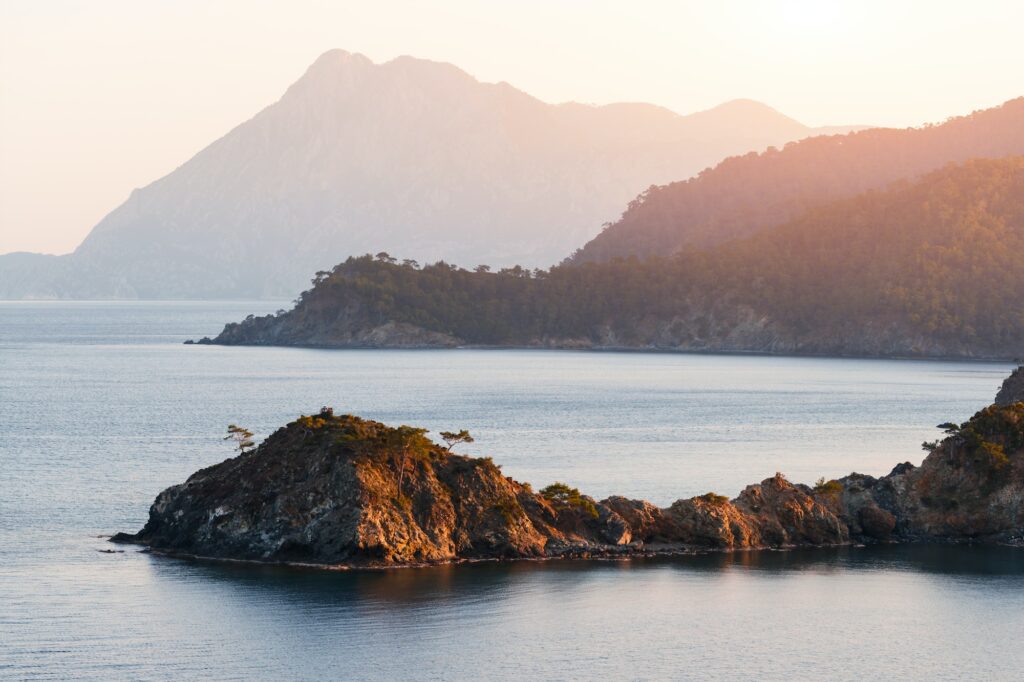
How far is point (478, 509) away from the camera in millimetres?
53469

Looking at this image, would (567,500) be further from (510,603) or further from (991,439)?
(991,439)

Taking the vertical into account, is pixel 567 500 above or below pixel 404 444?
below

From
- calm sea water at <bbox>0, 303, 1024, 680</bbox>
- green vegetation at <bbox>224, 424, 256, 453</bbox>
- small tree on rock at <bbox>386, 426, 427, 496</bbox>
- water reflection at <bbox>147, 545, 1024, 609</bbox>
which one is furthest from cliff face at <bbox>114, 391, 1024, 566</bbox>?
green vegetation at <bbox>224, 424, 256, 453</bbox>

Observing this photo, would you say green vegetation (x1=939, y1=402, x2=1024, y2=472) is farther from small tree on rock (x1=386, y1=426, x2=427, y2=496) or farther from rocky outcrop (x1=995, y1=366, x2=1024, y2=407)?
rocky outcrop (x1=995, y1=366, x2=1024, y2=407)

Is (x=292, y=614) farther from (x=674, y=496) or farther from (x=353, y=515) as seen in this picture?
(x=674, y=496)

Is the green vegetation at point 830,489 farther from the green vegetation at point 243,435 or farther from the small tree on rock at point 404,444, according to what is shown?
the green vegetation at point 243,435

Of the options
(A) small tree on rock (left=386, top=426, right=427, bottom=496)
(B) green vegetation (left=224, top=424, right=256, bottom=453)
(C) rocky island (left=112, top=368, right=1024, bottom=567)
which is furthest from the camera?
(B) green vegetation (left=224, top=424, right=256, bottom=453)

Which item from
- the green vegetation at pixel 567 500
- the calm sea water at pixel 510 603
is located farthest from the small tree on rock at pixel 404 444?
the green vegetation at pixel 567 500

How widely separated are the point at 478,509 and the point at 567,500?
13.8ft

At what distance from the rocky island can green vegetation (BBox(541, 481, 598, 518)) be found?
0.16ft

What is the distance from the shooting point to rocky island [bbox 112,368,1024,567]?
168ft

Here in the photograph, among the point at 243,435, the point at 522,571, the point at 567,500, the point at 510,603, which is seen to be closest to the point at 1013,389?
the point at 567,500

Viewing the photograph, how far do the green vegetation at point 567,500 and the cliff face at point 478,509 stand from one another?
80mm

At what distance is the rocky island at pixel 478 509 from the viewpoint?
168ft
